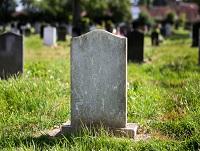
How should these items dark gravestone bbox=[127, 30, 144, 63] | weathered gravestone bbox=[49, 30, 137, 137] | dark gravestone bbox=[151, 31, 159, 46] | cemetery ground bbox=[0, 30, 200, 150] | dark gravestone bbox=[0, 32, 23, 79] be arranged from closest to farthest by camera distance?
1. cemetery ground bbox=[0, 30, 200, 150]
2. weathered gravestone bbox=[49, 30, 137, 137]
3. dark gravestone bbox=[0, 32, 23, 79]
4. dark gravestone bbox=[127, 30, 144, 63]
5. dark gravestone bbox=[151, 31, 159, 46]

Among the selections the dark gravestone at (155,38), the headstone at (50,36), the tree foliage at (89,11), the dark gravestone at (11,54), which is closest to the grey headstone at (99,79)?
the dark gravestone at (11,54)

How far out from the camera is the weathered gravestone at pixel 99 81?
724cm

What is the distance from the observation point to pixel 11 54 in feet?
42.4

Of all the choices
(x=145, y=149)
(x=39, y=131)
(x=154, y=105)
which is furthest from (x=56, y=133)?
(x=154, y=105)

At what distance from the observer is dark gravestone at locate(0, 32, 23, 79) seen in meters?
12.8

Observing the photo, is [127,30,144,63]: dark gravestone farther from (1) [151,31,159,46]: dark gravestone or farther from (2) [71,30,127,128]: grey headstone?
(1) [151,31,159,46]: dark gravestone

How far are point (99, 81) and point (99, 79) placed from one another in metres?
0.03

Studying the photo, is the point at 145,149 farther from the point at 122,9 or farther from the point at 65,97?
the point at 122,9

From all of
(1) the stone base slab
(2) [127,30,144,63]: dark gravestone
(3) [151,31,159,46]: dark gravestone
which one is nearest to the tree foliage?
(3) [151,31,159,46]: dark gravestone

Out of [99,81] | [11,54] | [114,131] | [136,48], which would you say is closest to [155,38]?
[136,48]

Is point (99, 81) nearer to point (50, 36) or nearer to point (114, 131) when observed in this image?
point (114, 131)

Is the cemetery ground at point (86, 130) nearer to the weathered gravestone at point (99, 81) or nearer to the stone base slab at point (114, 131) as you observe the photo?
the stone base slab at point (114, 131)

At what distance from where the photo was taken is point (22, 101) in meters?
8.55

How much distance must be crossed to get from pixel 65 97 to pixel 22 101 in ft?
3.85
